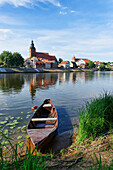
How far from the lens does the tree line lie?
242 feet

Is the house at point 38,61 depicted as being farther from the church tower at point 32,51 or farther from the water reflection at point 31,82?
the water reflection at point 31,82

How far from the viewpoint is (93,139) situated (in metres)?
4.64

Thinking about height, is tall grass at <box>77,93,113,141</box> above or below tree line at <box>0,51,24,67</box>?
below

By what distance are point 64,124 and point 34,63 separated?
8999 centimetres

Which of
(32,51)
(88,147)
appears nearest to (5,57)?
(32,51)

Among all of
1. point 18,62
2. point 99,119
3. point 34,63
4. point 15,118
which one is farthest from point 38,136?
point 34,63

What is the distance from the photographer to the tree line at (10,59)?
242 feet

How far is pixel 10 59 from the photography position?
73.4 metres

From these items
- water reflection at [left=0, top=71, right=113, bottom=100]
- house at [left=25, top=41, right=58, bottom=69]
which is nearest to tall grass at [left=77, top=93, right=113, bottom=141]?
water reflection at [left=0, top=71, right=113, bottom=100]

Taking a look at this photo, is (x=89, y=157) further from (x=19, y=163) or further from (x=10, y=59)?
(x=10, y=59)

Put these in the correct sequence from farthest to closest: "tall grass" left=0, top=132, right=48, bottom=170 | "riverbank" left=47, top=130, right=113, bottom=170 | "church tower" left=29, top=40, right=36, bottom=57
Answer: "church tower" left=29, top=40, right=36, bottom=57
"riverbank" left=47, top=130, right=113, bottom=170
"tall grass" left=0, top=132, right=48, bottom=170

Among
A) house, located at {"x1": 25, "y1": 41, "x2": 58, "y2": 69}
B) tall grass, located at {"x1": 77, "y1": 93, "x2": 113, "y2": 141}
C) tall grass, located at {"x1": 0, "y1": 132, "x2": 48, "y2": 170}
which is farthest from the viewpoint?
house, located at {"x1": 25, "y1": 41, "x2": 58, "y2": 69}

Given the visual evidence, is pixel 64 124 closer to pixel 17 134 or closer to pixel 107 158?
pixel 17 134

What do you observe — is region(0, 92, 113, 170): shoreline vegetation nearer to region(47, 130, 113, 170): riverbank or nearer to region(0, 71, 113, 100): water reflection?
region(47, 130, 113, 170): riverbank
